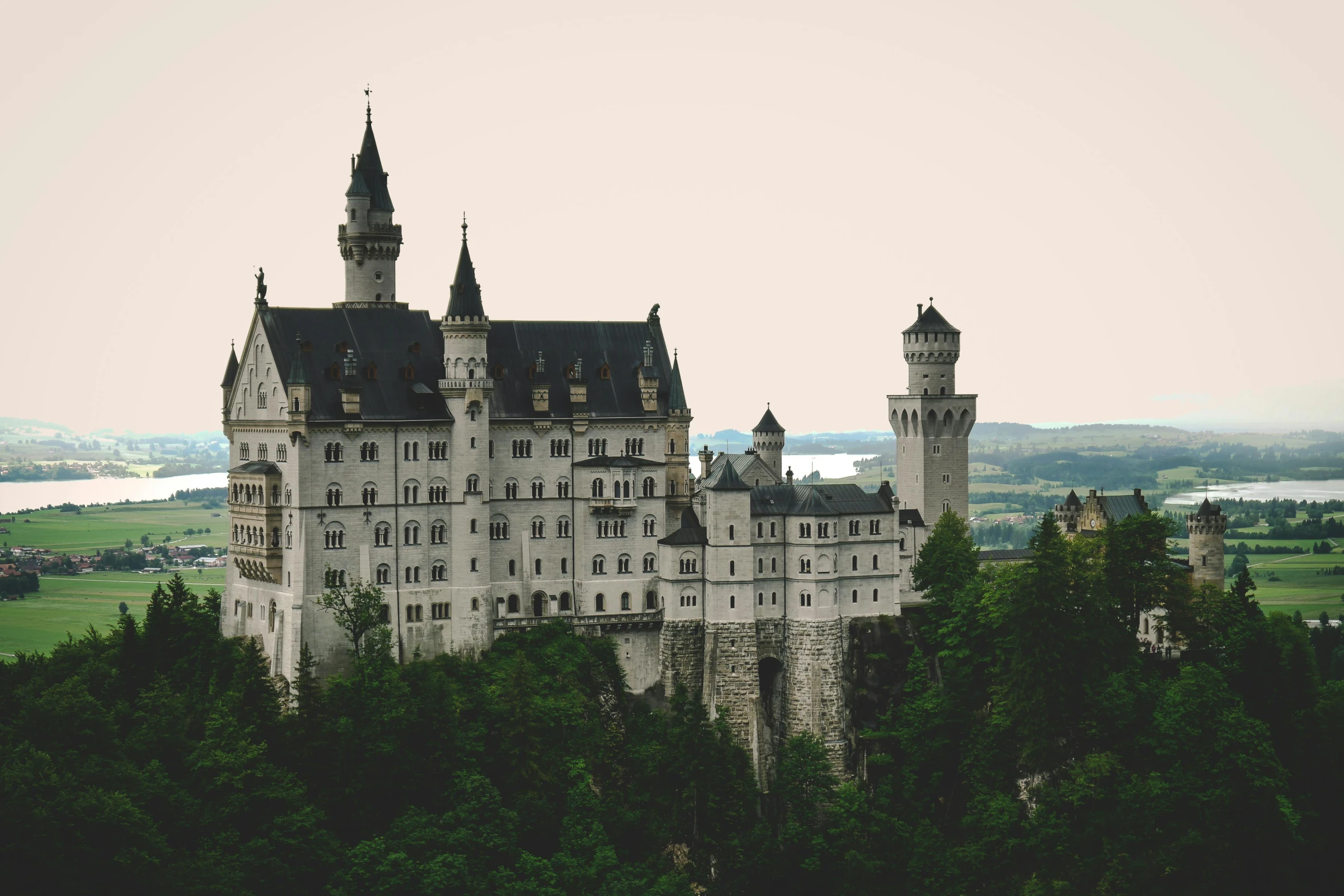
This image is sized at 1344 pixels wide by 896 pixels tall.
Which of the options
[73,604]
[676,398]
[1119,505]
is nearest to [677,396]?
[676,398]

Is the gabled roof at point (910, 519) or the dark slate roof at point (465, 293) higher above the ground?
the dark slate roof at point (465, 293)

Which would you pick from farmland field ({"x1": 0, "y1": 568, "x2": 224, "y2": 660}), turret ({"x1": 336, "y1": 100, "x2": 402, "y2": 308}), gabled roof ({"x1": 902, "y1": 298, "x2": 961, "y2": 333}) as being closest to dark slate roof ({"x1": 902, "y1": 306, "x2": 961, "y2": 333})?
gabled roof ({"x1": 902, "y1": 298, "x2": 961, "y2": 333})

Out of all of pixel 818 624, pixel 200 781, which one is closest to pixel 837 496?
pixel 818 624

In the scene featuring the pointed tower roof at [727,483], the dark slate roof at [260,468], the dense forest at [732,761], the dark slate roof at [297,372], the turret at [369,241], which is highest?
the turret at [369,241]

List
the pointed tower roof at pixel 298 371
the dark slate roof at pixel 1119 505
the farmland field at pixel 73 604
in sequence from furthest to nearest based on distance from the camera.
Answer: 1. the farmland field at pixel 73 604
2. the dark slate roof at pixel 1119 505
3. the pointed tower roof at pixel 298 371

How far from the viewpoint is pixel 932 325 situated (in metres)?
111

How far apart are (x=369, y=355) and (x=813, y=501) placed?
87.4 feet

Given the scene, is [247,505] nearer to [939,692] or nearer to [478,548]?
[478,548]

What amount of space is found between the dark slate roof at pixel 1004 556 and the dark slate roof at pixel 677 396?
863 inches

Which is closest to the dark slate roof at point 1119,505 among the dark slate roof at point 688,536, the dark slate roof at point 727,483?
the dark slate roof at point 727,483

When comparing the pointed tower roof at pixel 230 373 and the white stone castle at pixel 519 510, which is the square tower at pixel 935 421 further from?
the pointed tower roof at pixel 230 373

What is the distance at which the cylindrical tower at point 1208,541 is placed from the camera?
108 metres

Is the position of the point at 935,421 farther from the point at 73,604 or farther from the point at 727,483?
the point at 73,604

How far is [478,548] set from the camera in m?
95.0
